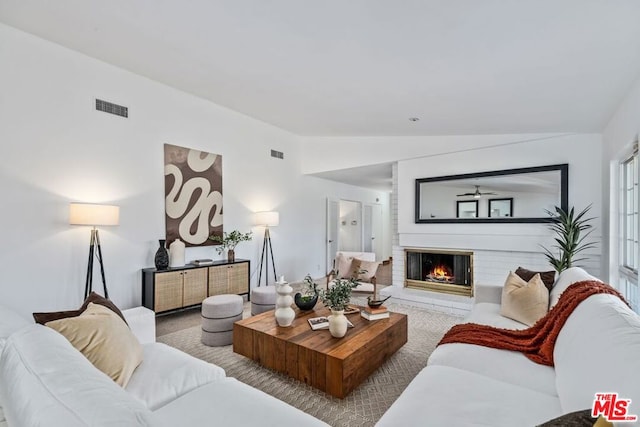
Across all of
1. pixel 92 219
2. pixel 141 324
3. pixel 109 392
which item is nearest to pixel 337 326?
pixel 141 324

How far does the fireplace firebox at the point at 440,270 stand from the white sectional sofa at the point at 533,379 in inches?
119

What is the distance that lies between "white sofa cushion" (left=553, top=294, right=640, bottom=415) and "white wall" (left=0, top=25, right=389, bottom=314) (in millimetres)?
4380

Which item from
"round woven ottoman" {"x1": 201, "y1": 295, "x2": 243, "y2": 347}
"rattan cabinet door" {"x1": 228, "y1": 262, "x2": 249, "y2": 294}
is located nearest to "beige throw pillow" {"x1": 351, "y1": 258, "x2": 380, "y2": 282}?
Answer: "rattan cabinet door" {"x1": 228, "y1": 262, "x2": 249, "y2": 294}

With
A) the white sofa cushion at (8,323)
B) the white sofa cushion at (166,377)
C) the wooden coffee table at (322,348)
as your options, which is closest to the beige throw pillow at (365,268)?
the wooden coffee table at (322,348)

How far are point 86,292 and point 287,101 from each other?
3368 mm

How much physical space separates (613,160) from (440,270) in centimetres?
260

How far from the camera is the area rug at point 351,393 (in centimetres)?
205

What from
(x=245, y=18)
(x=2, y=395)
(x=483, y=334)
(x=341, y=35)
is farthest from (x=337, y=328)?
(x=245, y=18)

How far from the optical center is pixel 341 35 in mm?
2381

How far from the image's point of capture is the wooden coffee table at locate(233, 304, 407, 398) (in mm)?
2143

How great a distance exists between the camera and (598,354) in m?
1.23

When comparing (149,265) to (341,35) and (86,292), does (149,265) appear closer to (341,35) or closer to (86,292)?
(86,292)

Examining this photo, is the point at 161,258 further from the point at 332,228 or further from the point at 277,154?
the point at 332,228

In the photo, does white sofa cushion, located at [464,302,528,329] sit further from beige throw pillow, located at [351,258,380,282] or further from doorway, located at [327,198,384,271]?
doorway, located at [327,198,384,271]
